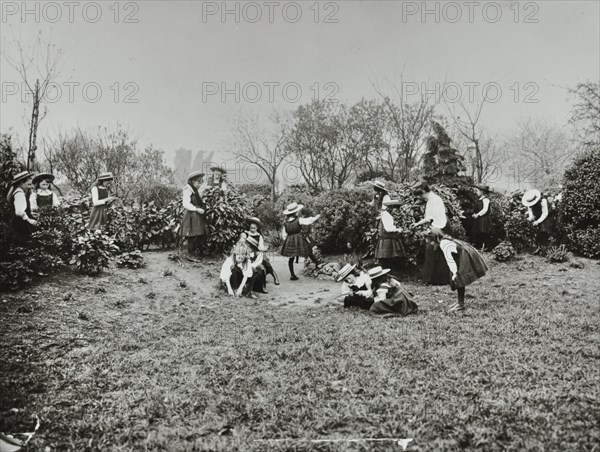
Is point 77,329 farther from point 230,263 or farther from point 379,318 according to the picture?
point 379,318

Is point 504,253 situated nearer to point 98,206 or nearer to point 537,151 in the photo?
point 98,206

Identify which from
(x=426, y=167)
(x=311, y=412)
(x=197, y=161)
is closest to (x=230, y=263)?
(x=311, y=412)

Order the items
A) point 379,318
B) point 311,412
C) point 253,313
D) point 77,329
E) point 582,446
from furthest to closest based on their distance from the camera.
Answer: point 253,313, point 379,318, point 77,329, point 311,412, point 582,446

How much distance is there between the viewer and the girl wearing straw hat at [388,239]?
891 centimetres

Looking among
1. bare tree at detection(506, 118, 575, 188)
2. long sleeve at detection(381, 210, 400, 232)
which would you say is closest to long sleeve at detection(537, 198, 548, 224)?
long sleeve at detection(381, 210, 400, 232)

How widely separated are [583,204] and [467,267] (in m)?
5.55

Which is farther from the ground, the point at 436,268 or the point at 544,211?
the point at 544,211

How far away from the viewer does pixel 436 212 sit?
6980mm

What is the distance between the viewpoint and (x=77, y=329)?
5.64m

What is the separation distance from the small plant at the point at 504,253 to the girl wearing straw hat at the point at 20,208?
961cm

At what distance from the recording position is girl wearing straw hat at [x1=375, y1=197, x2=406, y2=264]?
8.91 meters

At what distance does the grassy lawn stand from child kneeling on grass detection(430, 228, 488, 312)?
A: 29cm

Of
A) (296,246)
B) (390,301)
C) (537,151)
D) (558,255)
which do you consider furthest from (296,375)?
(537,151)

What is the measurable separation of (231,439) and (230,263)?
5565 millimetres
